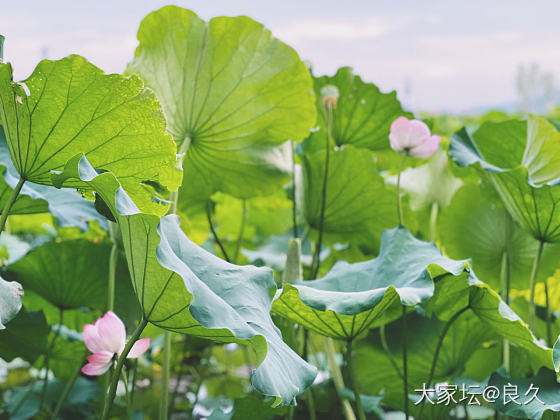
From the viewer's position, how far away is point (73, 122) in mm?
734

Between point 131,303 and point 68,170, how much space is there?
0.50 metres

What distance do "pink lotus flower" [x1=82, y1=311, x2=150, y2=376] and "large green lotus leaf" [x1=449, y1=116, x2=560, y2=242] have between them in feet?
2.02

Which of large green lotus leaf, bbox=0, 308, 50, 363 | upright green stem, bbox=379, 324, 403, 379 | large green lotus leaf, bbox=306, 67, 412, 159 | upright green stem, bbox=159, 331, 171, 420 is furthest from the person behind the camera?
large green lotus leaf, bbox=306, 67, 412, 159

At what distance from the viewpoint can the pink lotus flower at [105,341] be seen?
2.45 ft

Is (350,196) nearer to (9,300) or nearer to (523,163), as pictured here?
(523,163)

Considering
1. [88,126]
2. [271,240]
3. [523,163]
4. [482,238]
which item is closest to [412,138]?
[523,163]

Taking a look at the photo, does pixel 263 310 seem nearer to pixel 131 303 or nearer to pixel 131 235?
pixel 131 235

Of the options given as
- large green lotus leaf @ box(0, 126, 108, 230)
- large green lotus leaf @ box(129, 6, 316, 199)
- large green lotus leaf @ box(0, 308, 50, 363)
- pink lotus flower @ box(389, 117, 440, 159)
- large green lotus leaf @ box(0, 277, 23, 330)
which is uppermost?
large green lotus leaf @ box(129, 6, 316, 199)

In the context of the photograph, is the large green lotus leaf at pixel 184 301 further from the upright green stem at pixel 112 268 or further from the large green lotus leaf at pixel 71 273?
the large green lotus leaf at pixel 71 273

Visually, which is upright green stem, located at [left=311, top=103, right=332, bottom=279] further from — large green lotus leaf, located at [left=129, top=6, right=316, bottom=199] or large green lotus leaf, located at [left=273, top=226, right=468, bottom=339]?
large green lotus leaf, located at [left=273, top=226, right=468, bottom=339]

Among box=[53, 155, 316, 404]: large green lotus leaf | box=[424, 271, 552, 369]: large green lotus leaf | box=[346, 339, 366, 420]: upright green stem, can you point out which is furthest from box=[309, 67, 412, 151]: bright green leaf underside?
box=[53, 155, 316, 404]: large green lotus leaf

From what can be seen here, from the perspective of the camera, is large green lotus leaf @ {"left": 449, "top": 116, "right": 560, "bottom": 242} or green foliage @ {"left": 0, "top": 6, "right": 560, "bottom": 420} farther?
large green lotus leaf @ {"left": 449, "top": 116, "right": 560, "bottom": 242}

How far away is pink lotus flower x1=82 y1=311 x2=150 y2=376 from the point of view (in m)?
0.75

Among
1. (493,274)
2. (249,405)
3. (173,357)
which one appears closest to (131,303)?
(249,405)
